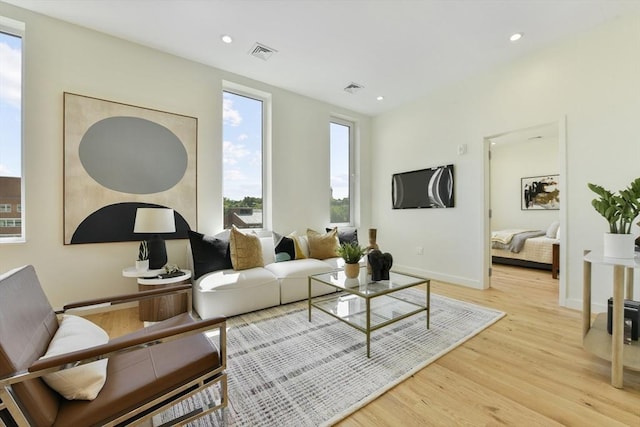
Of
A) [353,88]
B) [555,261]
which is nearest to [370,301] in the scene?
[353,88]

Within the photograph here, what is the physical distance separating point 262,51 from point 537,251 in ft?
17.8

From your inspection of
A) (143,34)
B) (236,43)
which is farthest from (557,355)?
(143,34)

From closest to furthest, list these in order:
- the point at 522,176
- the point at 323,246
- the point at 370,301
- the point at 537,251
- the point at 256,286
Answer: the point at 370,301 → the point at 256,286 → the point at 323,246 → the point at 537,251 → the point at 522,176

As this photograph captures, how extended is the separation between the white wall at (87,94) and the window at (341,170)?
1.54 m

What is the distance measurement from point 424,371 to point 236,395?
1.23 m

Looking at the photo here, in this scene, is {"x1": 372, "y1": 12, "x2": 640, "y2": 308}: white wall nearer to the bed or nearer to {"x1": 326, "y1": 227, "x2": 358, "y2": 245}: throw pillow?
{"x1": 326, "y1": 227, "x2": 358, "y2": 245}: throw pillow

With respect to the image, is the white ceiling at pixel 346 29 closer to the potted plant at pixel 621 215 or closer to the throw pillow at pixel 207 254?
the potted plant at pixel 621 215

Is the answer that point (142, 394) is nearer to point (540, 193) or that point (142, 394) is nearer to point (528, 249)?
point (528, 249)

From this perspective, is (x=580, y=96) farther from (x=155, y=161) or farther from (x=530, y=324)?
(x=155, y=161)

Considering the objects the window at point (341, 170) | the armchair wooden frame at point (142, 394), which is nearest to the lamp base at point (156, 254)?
the armchair wooden frame at point (142, 394)

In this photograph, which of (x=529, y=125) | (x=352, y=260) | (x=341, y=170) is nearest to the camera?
(x=352, y=260)

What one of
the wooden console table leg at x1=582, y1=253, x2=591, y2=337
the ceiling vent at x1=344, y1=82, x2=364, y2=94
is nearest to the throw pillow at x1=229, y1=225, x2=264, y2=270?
the ceiling vent at x1=344, y1=82, x2=364, y2=94

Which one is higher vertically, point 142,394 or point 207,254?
point 207,254

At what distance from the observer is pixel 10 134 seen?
8.21ft
